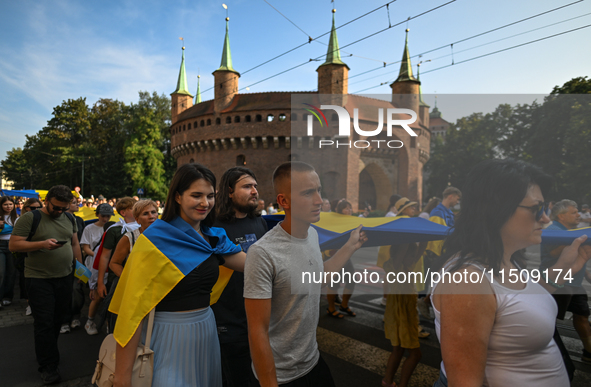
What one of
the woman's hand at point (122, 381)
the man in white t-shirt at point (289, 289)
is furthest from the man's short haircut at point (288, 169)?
the woman's hand at point (122, 381)

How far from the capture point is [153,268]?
2.02m

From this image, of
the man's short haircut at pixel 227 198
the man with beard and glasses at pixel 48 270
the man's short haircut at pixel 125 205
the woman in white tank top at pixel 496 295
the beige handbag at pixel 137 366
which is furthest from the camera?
the man's short haircut at pixel 125 205

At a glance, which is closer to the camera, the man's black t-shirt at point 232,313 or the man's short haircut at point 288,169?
the man's short haircut at point 288,169

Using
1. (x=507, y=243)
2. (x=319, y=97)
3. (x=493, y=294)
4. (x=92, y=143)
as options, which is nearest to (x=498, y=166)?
(x=507, y=243)

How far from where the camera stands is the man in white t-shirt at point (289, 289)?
179 cm

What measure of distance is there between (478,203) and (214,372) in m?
1.86

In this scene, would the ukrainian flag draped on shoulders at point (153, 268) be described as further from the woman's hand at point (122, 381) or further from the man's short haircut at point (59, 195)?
the man's short haircut at point (59, 195)

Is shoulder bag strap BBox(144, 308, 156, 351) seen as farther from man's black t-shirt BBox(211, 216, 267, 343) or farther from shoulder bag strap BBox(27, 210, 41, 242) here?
shoulder bag strap BBox(27, 210, 41, 242)

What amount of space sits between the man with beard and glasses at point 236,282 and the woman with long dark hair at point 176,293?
396mm

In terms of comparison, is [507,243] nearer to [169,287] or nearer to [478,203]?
[478,203]

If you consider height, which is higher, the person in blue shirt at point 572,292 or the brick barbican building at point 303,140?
the brick barbican building at point 303,140

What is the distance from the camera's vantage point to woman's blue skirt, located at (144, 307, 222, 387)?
6.58 ft

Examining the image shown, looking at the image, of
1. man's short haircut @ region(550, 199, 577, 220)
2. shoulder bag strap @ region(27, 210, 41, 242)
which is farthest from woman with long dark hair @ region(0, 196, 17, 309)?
man's short haircut @ region(550, 199, 577, 220)

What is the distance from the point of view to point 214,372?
89.4 inches
